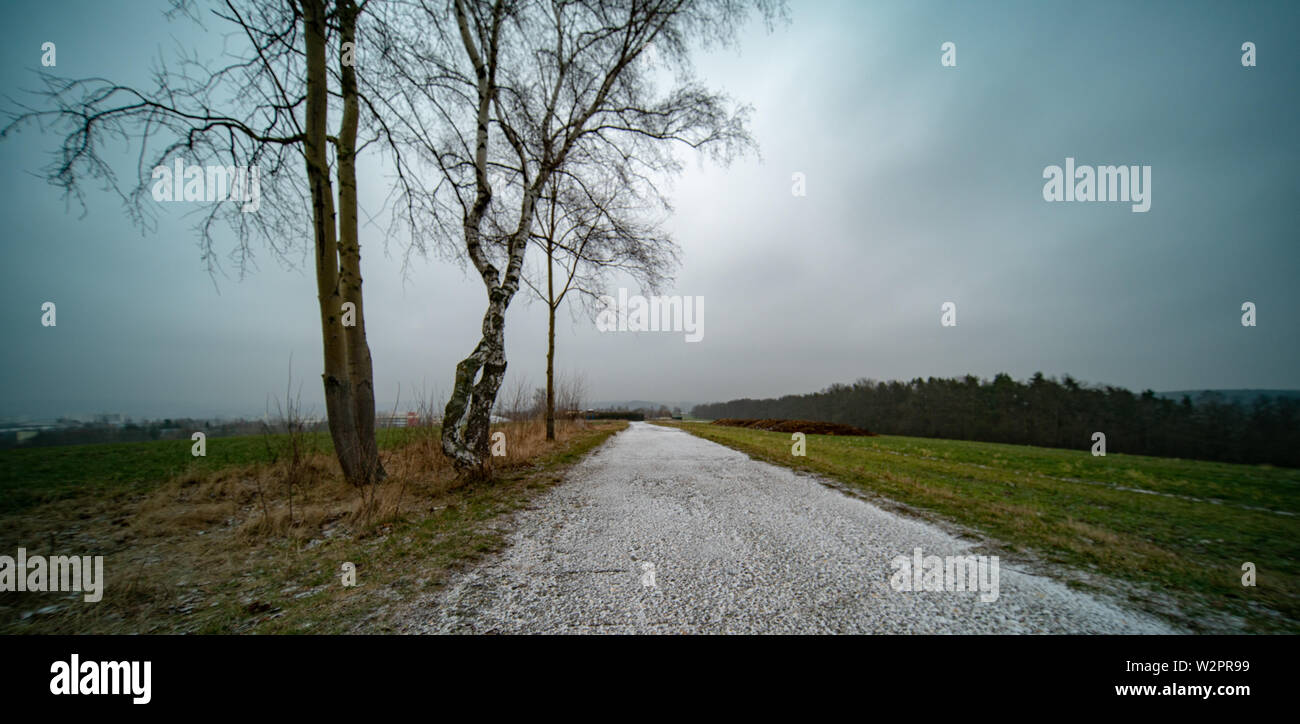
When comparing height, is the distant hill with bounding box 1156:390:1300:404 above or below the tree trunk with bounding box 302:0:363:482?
below

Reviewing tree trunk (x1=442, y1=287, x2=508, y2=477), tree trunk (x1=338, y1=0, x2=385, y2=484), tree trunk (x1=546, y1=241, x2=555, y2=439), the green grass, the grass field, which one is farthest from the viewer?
tree trunk (x1=546, y1=241, x2=555, y2=439)

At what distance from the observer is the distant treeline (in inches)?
837

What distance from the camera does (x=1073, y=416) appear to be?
1141 inches

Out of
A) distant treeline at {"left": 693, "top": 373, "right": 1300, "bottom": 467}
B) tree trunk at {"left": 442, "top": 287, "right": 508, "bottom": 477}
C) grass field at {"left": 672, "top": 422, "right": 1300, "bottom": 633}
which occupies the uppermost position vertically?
tree trunk at {"left": 442, "top": 287, "right": 508, "bottom": 477}

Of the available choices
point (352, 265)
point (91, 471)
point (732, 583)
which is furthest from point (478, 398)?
point (91, 471)

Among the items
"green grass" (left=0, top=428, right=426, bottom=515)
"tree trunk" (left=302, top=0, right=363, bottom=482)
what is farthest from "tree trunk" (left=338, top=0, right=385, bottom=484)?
"green grass" (left=0, top=428, right=426, bottom=515)

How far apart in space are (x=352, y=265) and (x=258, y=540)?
12.7ft

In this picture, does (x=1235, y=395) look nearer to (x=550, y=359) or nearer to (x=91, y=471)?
(x=550, y=359)

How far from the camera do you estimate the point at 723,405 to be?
80875 millimetres

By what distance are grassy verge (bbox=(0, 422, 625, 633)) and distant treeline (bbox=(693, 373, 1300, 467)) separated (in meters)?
37.9

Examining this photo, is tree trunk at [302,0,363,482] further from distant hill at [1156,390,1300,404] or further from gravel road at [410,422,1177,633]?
distant hill at [1156,390,1300,404]
